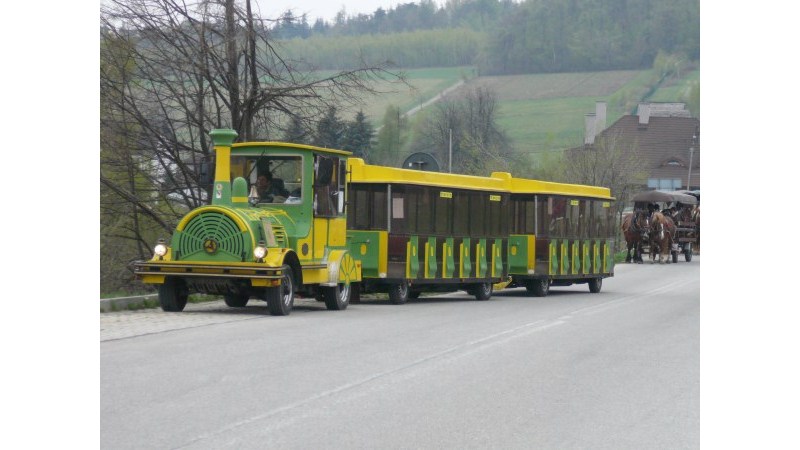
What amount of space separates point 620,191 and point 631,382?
53806mm

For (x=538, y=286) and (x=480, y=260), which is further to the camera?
(x=538, y=286)

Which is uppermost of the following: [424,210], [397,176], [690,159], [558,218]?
[690,159]

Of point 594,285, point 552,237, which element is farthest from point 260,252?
point 594,285

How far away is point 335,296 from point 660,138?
54.2 metres

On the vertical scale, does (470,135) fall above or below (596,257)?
above

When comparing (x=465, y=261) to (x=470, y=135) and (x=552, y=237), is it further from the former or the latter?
(x=470, y=135)

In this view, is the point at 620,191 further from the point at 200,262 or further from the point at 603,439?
the point at 603,439

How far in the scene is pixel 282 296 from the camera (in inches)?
816

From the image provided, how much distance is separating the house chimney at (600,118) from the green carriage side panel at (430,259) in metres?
46.9

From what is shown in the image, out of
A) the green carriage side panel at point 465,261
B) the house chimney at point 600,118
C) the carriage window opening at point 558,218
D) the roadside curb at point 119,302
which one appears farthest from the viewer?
the house chimney at point 600,118

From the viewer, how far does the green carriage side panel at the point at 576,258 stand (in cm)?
3164

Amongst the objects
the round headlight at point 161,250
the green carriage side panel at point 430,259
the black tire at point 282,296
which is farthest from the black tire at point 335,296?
the green carriage side panel at point 430,259

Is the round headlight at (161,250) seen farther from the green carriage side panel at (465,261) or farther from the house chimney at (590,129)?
the house chimney at (590,129)

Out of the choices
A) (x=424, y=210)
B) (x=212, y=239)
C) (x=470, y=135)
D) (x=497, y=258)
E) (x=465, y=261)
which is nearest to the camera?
(x=212, y=239)
